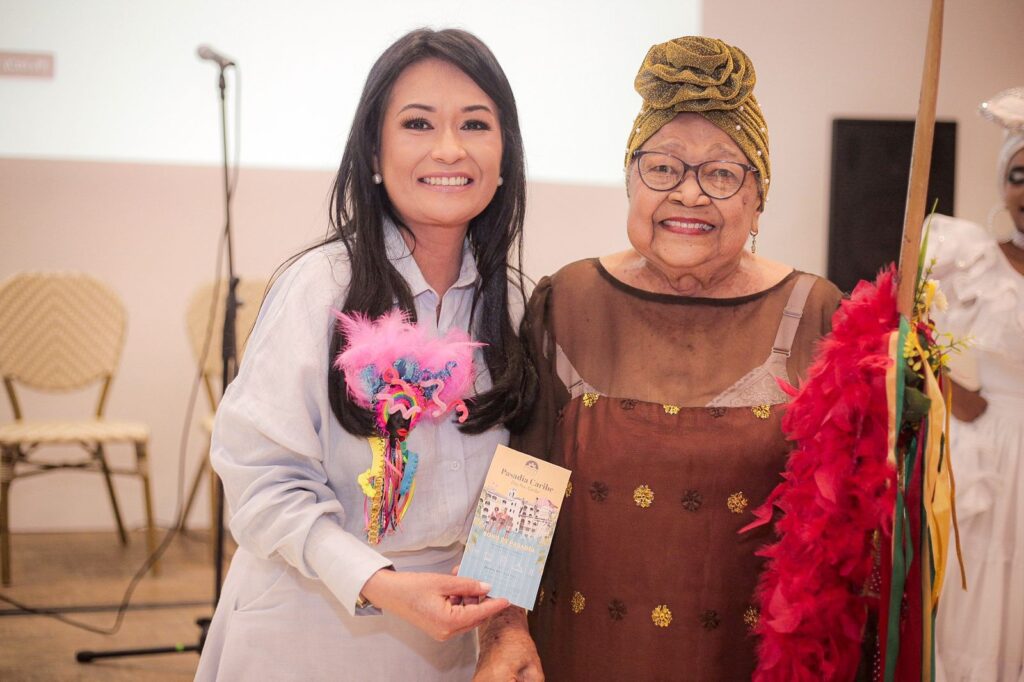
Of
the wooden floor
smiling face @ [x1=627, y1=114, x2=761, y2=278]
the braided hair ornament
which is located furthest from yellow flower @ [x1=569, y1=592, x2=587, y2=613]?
the wooden floor

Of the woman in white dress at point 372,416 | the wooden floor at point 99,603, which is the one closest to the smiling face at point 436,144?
the woman in white dress at point 372,416

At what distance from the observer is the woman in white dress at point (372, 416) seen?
4.47ft

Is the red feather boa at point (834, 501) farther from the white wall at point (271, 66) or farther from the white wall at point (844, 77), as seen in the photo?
the white wall at point (844, 77)

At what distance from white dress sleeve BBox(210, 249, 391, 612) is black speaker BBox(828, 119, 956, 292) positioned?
4280 millimetres

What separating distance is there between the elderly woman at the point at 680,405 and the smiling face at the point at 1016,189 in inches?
52.7

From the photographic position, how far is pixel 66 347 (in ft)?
13.8

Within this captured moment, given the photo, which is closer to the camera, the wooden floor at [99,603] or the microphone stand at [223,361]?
the microphone stand at [223,361]

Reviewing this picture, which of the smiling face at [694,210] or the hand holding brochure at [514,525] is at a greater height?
the smiling face at [694,210]

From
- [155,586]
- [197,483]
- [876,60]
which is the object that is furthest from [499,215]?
[876,60]

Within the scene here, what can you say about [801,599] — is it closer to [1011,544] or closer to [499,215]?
[499,215]

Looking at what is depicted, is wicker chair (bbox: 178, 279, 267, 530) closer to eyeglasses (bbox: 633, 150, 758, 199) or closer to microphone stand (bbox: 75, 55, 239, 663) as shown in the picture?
microphone stand (bbox: 75, 55, 239, 663)

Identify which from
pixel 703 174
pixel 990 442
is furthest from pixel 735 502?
pixel 990 442

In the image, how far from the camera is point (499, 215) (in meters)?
1.68

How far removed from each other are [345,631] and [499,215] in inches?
28.9
